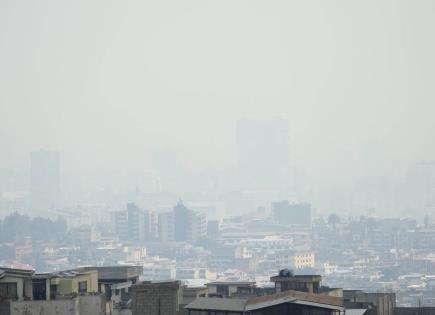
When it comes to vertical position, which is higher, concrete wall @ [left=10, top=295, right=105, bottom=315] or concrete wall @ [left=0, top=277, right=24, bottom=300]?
concrete wall @ [left=0, top=277, right=24, bottom=300]

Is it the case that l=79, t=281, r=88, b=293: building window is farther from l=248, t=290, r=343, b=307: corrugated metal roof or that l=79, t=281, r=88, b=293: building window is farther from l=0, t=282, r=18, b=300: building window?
l=248, t=290, r=343, b=307: corrugated metal roof

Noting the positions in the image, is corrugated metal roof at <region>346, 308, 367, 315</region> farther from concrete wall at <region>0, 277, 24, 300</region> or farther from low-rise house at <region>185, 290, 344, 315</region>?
concrete wall at <region>0, 277, 24, 300</region>

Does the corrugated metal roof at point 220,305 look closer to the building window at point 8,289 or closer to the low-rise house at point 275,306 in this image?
the low-rise house at point 275,306

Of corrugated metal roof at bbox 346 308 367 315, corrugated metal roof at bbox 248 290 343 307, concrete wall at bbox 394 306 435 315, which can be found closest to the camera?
corrugated metal roof at bbox 248 290 343 307

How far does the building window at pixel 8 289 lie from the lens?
94.1 ft

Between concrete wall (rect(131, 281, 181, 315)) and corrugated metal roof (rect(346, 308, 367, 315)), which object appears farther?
concrete wall (rect(131, 281, 181, 315))

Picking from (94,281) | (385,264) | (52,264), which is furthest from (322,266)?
(94,281)

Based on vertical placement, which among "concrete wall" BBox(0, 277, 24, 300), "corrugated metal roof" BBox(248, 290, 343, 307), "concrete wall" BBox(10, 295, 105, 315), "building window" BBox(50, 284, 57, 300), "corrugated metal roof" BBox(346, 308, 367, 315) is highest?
"concrete wall" BBox(0, 277, 24, 300)

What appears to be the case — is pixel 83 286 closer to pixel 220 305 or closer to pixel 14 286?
pixel 14 286

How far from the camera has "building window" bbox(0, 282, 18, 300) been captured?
2867 cm

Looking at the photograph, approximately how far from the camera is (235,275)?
617 ft

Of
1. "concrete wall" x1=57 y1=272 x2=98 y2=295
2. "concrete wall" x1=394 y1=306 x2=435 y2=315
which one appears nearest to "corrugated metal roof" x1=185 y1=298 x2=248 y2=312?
"concrete wall" x1=57 y1=272 x2=98 y2=295

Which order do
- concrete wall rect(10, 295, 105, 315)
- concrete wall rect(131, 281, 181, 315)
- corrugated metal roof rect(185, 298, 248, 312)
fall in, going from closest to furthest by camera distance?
corrugated metal roof rect(185, 298, 248, 312), concrete wall rect(10, 295, 105, 315), concrete wall rect(131, 281, 181, 315)

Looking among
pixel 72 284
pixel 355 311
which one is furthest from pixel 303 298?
pixel 72 284
